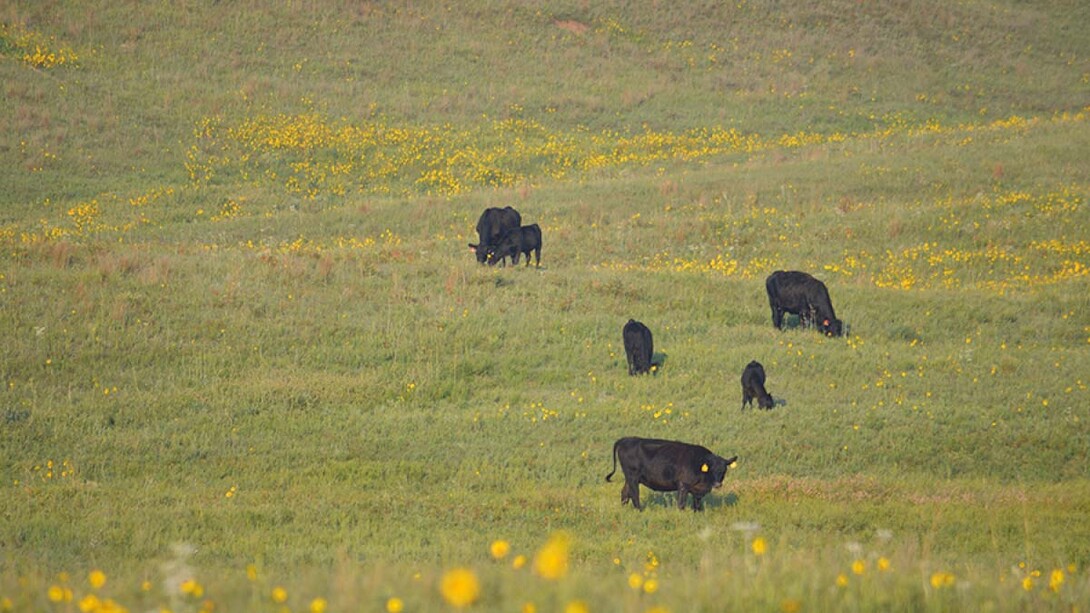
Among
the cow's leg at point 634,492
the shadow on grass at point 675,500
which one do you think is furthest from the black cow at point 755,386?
the cow's leg at point 634,492

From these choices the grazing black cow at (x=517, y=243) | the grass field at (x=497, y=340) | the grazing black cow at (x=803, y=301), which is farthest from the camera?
the grazing black cow at (x=517, y=243)

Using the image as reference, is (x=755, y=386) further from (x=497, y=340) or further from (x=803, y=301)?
(x=803, y=301)

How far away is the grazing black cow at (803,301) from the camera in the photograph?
20938 millimetres

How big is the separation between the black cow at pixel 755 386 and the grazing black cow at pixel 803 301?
497 cm

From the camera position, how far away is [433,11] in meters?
57.2

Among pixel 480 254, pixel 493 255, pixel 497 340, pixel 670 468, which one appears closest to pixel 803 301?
pixel 497 340

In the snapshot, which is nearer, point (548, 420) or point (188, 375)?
point (548, 420)

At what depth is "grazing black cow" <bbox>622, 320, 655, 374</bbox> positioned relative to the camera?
17.9 metres

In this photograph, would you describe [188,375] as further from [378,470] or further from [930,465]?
[930,465]

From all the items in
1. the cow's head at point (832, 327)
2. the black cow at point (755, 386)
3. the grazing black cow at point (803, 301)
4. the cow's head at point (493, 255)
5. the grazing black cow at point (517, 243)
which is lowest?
the black cow at point (755, 386)

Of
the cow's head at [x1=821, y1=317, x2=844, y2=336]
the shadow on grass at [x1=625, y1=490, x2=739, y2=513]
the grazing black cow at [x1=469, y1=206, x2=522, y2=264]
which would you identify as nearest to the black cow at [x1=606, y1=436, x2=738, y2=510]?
the shadow on grass at [x1=625, y1=490, x2=739, y2=513]

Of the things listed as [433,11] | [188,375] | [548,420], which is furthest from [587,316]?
[433,11]

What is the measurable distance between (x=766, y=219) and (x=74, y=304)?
17.9 m

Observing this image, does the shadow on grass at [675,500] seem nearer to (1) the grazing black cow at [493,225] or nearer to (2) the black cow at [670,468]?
(2) the black cow at [670,468]
